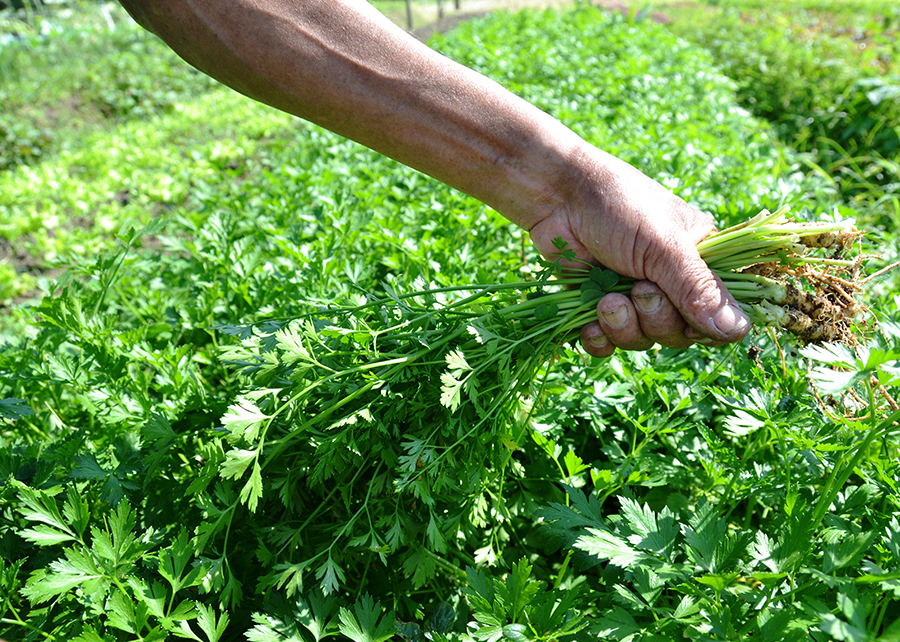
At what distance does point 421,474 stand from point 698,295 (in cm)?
92

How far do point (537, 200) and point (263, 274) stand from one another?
3.80 feet

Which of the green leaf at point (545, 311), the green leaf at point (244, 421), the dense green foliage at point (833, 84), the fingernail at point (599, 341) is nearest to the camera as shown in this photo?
the green leaf at point (244, 421)

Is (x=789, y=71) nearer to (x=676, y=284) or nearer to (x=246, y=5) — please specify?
(x=676, y=284)

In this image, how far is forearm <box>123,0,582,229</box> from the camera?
5.34 ft

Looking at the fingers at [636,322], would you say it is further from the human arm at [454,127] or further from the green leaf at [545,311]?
the green leaf at [545,311]

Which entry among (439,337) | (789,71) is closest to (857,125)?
(789,71)

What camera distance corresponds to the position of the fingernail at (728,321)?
1.63 m

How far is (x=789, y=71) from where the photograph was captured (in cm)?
712

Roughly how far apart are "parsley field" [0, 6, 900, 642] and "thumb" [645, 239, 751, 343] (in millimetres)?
161

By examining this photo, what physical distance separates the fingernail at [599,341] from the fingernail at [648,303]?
0.13m

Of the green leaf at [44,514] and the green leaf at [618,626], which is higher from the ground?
the green leaf at [618,626]

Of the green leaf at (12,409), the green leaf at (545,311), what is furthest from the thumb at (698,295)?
the green leaf at (12,409)

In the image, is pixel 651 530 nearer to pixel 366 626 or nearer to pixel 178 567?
pixel 366 626

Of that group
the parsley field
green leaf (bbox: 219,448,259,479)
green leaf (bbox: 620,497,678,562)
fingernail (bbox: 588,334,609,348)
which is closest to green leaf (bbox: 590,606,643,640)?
the parsley field
